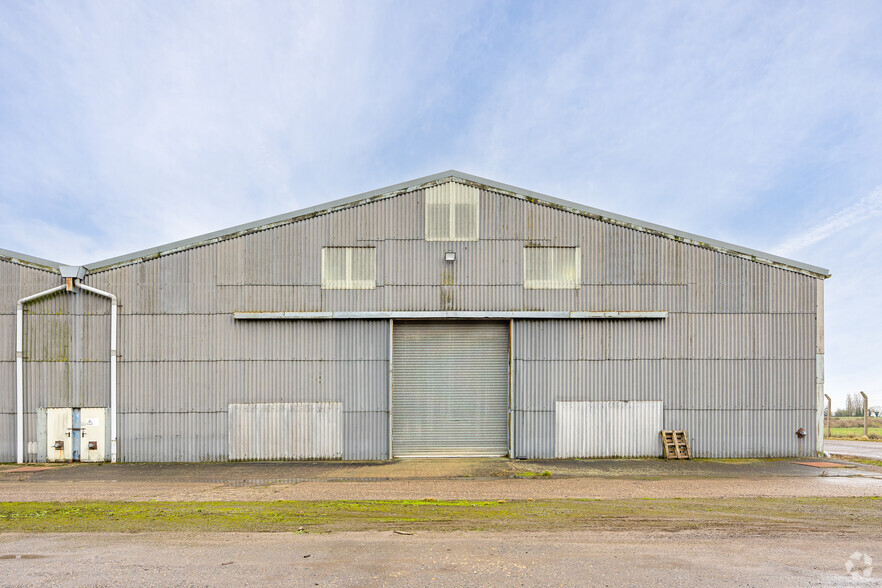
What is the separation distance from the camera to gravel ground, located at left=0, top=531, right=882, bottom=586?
21.2ft

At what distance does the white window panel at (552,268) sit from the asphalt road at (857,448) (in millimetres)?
12779

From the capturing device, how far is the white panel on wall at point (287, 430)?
15.8 meters

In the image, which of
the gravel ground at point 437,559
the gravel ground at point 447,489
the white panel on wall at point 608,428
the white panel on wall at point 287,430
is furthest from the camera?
the white panel on wall at point 608,428

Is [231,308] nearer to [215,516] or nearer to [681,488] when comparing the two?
[215,516]

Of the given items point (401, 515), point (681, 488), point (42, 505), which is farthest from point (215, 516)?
point (681, 488)

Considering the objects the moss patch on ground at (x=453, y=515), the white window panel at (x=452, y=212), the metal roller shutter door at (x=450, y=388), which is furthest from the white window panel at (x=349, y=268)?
the moss patch on ground at (x=453, y=515)

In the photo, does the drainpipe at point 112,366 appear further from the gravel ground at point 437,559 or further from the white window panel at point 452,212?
the white window panel at point 452,212

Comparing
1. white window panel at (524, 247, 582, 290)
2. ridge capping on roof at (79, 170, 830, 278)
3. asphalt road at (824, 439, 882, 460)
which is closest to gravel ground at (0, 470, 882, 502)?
white window panel at (524, 247, 582, 290)

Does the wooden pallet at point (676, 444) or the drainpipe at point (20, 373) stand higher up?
the drainpipe at point (20, 373)

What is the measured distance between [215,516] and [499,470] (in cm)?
772

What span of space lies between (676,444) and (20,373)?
21.7 m

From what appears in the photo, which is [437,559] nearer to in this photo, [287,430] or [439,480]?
[439,480]

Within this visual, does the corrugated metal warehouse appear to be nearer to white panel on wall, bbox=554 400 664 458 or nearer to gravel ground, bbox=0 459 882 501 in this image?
white panel on wall, bbox=554 400 664 458

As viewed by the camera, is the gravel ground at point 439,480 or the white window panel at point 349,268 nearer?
the gravel ground at point 439,480
